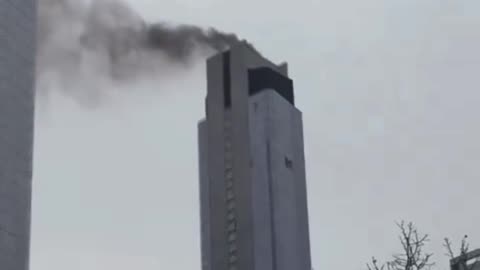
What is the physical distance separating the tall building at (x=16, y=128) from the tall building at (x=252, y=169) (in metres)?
73.0

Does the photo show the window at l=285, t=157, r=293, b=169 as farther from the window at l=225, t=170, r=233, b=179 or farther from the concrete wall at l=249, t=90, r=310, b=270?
the window at l=225, t=170, r=233, b=179

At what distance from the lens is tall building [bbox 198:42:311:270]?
411 feet

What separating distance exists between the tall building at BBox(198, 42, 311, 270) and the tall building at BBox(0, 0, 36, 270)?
73.0m

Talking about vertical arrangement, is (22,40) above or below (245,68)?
below

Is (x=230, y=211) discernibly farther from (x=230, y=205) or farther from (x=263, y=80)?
(x=263, y=80)

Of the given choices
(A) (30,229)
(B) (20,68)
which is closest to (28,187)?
(A) (30,229)

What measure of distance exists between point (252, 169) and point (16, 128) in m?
78.4

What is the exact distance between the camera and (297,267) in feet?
417

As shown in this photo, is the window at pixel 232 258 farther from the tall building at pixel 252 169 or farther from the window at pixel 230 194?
the window at pixel 230 194

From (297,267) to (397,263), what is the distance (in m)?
97.6

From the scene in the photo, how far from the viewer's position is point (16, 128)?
1944 inches

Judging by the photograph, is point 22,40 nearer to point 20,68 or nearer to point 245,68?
point 20,68

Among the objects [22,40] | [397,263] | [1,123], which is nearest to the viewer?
[397,263]

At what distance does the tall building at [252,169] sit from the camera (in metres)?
125
